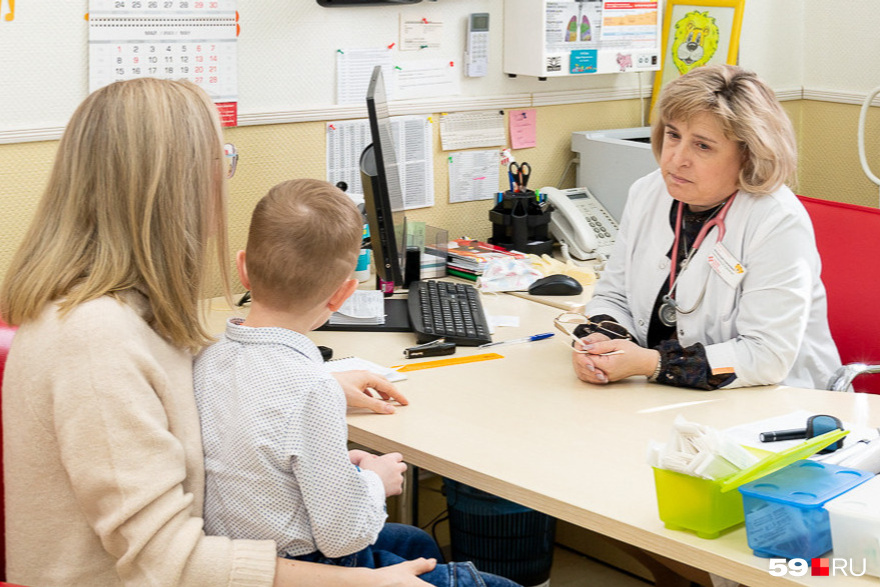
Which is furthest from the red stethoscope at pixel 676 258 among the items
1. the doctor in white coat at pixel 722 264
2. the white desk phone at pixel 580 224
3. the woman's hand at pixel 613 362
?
the white desk phone at pixel 580 224

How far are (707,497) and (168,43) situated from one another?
5.44ft

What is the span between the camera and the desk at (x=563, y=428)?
1.24 m

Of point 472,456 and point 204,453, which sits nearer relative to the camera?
point 204,453

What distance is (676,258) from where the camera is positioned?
2000 mm

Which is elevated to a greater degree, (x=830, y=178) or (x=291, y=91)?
(x=291, y=91)

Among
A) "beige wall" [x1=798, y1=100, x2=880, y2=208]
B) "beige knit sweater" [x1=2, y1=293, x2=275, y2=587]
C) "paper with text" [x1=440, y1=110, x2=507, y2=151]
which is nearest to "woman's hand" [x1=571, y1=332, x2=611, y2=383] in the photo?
"beige knit sweater" [x1=2, y1=293, x2=275, y2=587]

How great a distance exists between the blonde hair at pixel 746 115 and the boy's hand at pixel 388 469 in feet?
2.95

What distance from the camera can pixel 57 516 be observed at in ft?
3.83

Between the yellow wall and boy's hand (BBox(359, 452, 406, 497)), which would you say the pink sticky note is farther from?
boy's hand (BBox(359, 452, 406, 497))

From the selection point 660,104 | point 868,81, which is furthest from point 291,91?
point 868,81

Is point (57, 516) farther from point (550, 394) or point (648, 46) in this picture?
point (648, 46)

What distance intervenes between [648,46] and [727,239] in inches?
52.3

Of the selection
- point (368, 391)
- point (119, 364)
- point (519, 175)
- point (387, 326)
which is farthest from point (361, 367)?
point (519, 175)

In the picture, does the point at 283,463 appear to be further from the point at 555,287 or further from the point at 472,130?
the point at 472,130
